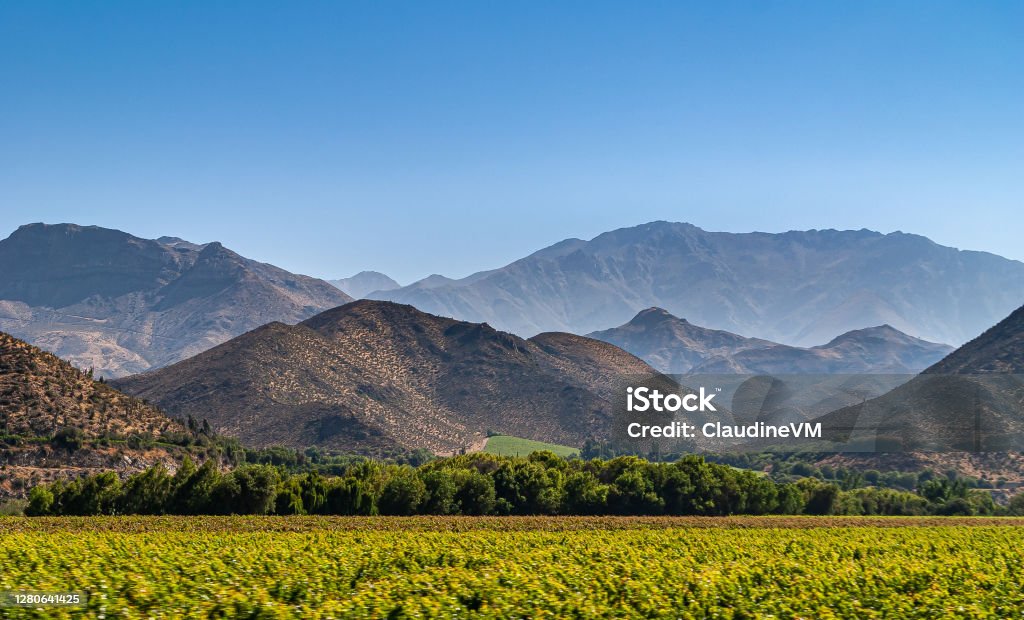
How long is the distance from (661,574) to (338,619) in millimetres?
10973

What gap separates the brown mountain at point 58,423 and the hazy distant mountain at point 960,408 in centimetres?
13672

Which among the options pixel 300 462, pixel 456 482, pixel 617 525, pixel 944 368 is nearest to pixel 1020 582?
pixel 617 525

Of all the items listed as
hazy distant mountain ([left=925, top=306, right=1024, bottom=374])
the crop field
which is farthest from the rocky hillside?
hazy distant mountain ([left=925, top=306, right=1024, bottom=374])

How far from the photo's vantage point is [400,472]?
86.9 meters

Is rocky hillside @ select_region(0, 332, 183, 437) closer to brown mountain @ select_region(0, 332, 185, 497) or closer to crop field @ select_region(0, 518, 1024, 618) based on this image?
brown mountain @ select_region(0, 332, 185, 497)

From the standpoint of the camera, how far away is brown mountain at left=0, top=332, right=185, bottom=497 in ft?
328

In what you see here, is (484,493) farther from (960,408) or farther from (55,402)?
(960,408)

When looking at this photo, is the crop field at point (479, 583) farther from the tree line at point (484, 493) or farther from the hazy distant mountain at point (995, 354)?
the hazy distant mountain at point (995, 354)

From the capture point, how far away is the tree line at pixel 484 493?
236 feet

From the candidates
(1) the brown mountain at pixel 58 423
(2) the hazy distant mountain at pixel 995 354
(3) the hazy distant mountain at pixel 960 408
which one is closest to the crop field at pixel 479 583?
(1) the brown mountain at pixel 58 423

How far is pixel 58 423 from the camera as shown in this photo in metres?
111

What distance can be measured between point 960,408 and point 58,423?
155m

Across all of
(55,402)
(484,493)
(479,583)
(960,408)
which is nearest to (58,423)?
(55,402)

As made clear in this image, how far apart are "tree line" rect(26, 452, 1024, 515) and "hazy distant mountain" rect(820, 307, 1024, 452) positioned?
1512 inches
